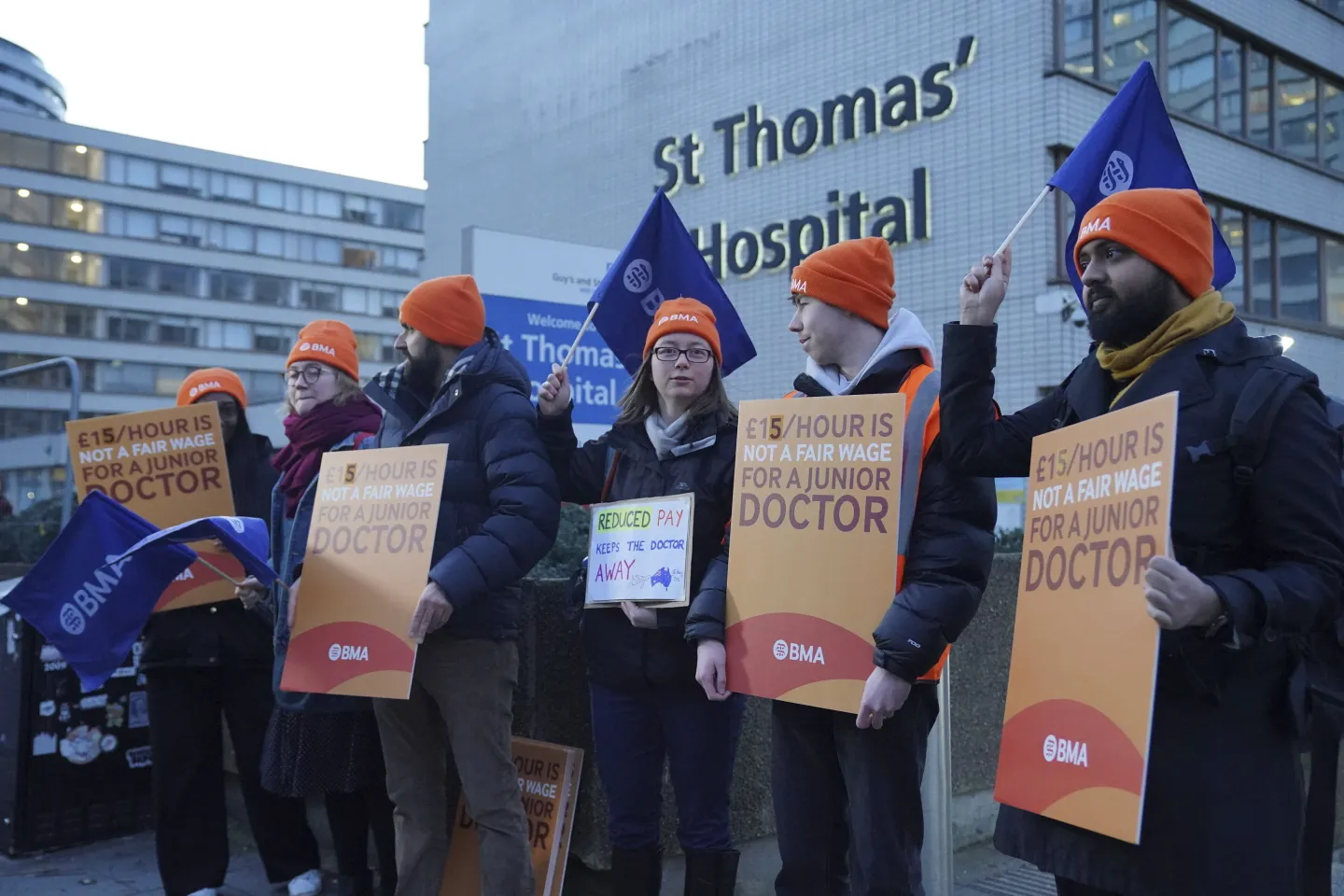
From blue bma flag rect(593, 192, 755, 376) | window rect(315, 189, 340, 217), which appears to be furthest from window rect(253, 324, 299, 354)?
blue bma flag rect(593, 192, 755, 376)

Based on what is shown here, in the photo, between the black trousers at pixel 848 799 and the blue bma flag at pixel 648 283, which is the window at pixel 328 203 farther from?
the black trousers at pixel 848 799

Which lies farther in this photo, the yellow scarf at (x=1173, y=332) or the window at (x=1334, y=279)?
the window at (x=1334, y=279)

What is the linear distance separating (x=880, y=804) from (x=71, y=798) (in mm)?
4219

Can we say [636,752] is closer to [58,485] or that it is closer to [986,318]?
[986,318]

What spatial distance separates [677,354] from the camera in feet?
11.5

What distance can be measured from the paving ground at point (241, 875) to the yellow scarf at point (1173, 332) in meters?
2.59

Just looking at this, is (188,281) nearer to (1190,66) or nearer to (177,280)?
(177,280)

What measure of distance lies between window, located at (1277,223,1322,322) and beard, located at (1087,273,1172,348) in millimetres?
18654

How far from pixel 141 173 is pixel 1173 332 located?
83.5 m

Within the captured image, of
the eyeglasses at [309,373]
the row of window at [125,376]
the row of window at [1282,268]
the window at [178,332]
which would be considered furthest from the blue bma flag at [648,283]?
the window at [178,332]

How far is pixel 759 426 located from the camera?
3.07 m

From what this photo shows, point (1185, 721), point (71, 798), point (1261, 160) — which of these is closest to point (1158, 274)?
point (1185, 721)

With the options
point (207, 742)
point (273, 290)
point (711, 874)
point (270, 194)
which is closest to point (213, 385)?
point (207, 742)

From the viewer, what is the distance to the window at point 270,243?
7975cm
